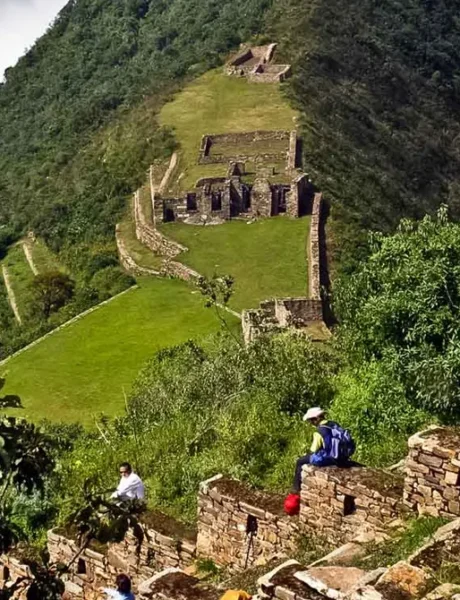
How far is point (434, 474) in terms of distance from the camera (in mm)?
11969

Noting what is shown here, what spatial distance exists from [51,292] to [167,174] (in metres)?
15.2

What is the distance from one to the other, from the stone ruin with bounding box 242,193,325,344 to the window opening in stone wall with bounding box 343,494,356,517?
17.6m

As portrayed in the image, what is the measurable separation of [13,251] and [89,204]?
760cm

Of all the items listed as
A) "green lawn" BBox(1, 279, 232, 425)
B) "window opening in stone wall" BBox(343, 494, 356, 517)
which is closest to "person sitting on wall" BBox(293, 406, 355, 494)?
"window opening in stone wall" BBox(343, 494, 356, 517)

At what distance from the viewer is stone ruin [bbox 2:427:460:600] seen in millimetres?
9992

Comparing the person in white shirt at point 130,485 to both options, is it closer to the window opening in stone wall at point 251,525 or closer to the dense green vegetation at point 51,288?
the window opening in stone wall at point 251,525

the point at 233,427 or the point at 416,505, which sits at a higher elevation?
the point at 416,505

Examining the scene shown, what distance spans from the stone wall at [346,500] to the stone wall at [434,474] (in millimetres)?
342

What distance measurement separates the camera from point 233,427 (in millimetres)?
18812

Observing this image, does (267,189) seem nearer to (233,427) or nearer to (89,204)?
(89,204)

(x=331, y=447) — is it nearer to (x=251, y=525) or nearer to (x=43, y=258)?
(x=251, y=525)

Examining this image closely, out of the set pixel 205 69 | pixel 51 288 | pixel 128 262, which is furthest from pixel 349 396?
pixel 205 69

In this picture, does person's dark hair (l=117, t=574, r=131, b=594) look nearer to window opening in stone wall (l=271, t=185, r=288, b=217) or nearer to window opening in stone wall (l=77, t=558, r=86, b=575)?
window opening in stone wall (l=77, t=558, r=86, b=575)

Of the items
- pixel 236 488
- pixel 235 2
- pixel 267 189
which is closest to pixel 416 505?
pixel 236 488
